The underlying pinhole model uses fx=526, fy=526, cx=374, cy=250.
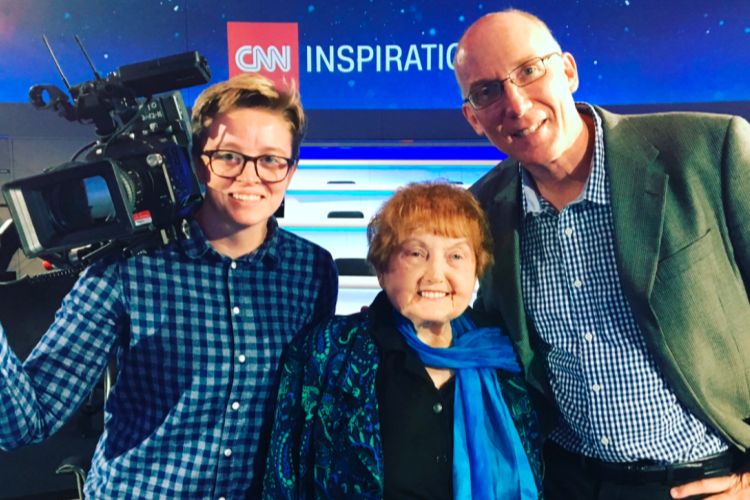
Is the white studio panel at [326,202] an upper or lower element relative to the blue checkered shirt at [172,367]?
upper

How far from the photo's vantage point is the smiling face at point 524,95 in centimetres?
141

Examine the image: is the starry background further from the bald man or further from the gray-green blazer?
the gray-green blazer

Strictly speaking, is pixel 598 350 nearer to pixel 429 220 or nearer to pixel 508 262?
pixel 508 262

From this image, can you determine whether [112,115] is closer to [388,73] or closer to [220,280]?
[220,280]

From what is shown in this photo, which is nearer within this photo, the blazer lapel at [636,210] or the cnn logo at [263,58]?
the blazer lapel at [636,210]

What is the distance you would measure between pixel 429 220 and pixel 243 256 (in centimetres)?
50

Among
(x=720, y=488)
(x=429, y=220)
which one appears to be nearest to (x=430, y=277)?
(x=429, y=220)

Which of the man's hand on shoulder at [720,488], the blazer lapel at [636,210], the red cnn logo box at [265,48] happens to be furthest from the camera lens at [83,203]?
the red cnn logo box at [265,48]

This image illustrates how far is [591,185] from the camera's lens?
1.38m

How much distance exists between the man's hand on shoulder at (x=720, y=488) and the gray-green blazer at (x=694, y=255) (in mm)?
100

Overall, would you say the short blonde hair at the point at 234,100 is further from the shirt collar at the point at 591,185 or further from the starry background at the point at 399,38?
the starry background at the point at 399,38

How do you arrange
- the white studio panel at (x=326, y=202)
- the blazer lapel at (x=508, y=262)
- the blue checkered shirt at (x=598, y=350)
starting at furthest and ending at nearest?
1. the white studio panel at (x=326, y=202)
2. the blazer lapel at (x=508, y=262)
3. the blue checkered shirt at (x=598, y=350)

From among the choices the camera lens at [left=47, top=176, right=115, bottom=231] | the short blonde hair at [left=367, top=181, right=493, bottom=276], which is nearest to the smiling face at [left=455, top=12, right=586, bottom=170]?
the short blonde hair at [left=367, top=181, right=493, bottom=276]

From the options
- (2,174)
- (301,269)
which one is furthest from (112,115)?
(2,174)
